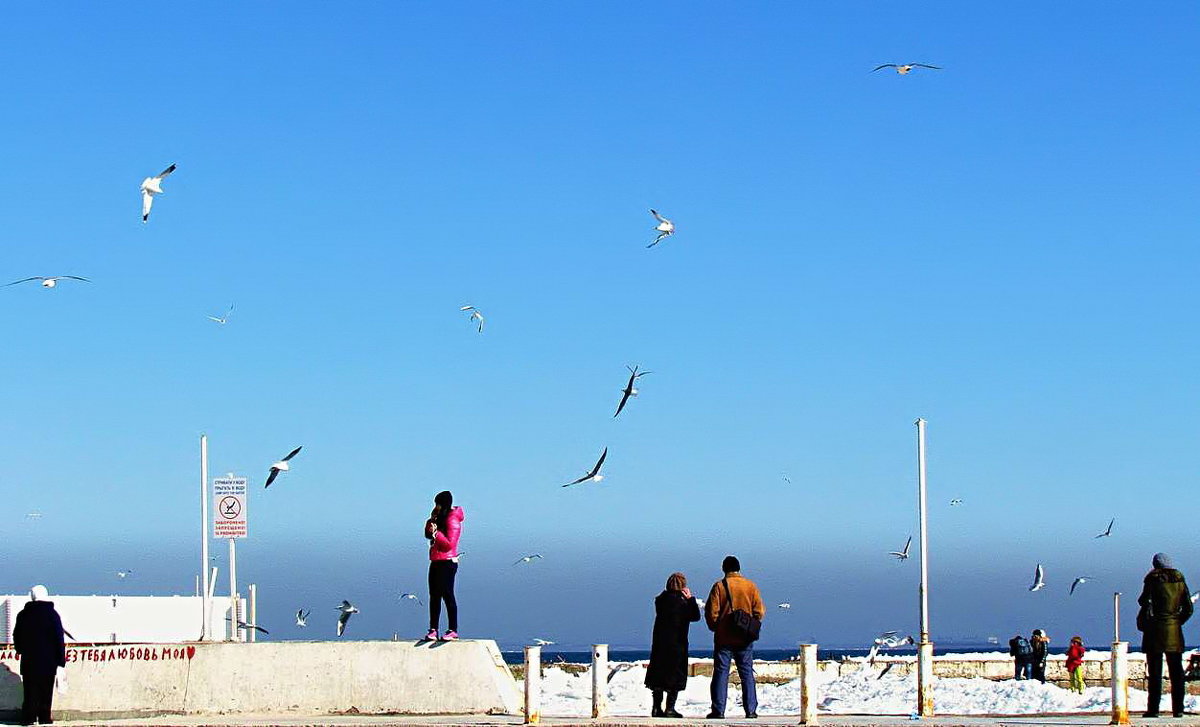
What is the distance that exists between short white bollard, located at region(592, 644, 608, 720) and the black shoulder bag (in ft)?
4.27

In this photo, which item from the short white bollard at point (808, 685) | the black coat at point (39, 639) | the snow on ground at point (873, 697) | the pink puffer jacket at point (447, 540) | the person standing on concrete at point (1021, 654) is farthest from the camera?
the person standing on concrete at point (1021, 654)

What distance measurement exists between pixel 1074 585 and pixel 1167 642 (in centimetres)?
2399

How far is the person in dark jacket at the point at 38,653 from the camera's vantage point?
667 inches

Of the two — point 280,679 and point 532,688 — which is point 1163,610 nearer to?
point 532,688

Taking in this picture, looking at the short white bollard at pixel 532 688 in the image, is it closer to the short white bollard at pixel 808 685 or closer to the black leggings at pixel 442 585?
the black leggings at pixel 442 585

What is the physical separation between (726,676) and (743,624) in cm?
72

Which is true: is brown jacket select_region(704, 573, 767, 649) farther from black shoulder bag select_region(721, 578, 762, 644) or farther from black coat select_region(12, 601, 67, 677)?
black coat select_region(12, 601, 67, 677)

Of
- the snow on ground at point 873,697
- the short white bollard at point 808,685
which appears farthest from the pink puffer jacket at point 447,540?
the snow on ground at point 873,697

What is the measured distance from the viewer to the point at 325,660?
17578mm

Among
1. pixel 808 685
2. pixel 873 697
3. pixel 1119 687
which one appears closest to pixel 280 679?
pixel 808 685

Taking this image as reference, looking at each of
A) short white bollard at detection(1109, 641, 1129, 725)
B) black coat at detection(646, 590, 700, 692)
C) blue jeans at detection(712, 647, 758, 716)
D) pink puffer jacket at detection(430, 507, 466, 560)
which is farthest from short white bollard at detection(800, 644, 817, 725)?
pink puffer jacket at detection(430, 507, 466, 560)

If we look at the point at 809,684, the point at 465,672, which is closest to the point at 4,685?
the point at 465,672

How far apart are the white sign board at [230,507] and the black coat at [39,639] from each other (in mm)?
2845

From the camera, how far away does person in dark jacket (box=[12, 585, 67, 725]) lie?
16.9m
